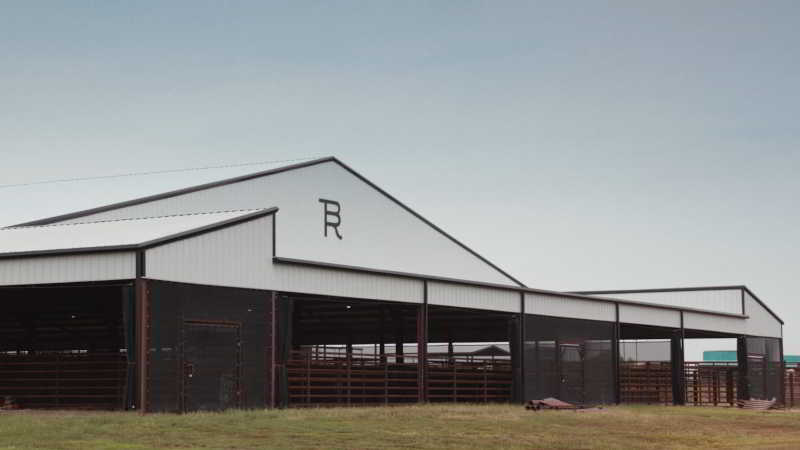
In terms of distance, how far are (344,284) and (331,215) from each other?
11838mm

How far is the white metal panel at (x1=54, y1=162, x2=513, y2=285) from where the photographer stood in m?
43.2

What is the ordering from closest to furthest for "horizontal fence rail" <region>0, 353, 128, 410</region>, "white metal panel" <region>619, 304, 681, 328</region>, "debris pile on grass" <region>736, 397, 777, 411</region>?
"horizontal fence rail" <region>0, 353, 128, 410</region> → "white metal panel" <region>619, 304, 681, 328</region> → "debris pile on grass" <region>736, 397, 777, 411</region>

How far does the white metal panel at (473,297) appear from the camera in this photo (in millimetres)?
39125

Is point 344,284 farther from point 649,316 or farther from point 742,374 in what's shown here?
point 742,374

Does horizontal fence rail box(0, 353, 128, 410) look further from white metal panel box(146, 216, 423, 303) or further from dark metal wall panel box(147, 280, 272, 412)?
white metal panel box(146, 216, 423, 303)

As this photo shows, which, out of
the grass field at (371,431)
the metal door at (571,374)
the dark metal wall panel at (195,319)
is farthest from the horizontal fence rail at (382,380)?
the grass field at (371,431)

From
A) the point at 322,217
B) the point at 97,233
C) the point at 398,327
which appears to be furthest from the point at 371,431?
the point at 398,327

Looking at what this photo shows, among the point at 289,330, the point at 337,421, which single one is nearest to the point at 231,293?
the point at 289,330

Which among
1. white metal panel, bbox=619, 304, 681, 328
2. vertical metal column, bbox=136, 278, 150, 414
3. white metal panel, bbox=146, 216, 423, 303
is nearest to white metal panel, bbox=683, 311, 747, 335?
white metal panel, bbox=619, 304, 681, 328

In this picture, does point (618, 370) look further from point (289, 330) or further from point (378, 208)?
point (289, 330)

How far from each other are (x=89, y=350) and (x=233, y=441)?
31.2m

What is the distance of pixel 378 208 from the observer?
49594 mm

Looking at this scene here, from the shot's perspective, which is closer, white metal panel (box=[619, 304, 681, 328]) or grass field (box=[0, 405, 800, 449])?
grass field (box=[0, 405, 800, 449])

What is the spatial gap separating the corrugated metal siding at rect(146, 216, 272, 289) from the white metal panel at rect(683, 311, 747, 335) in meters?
27.0
